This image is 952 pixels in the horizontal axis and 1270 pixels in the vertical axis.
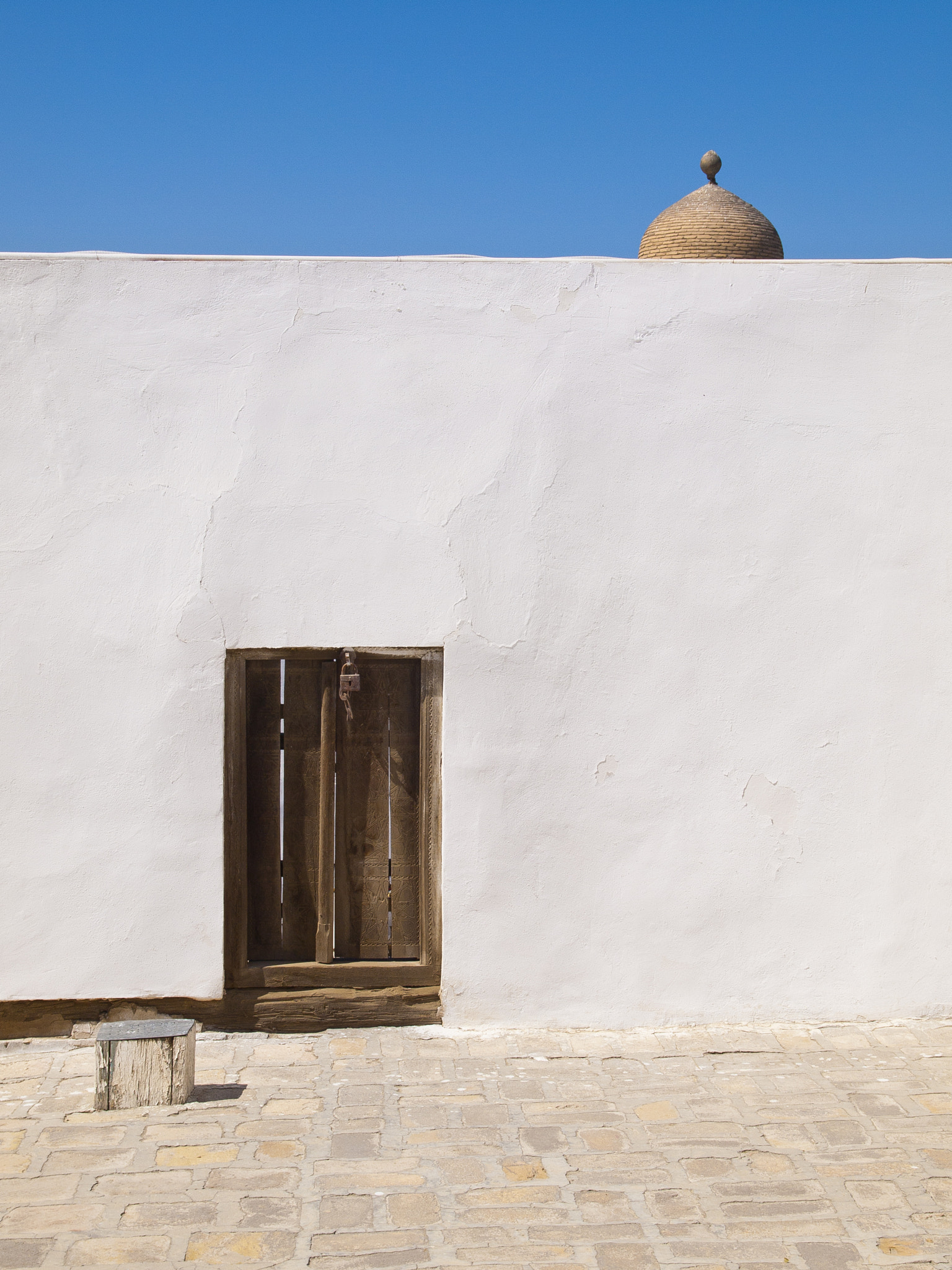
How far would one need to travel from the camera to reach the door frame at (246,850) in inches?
207

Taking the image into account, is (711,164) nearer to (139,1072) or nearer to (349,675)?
Result: (349,675)

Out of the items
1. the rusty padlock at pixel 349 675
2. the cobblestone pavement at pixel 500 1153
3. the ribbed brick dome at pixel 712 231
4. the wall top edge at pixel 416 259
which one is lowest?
the cobblestone pavement at pixel 500 1153

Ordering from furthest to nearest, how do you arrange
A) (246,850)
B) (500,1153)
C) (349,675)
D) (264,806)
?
(264,806), (246,850), (349,675), (500,1153)

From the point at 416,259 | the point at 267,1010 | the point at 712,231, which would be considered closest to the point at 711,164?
the point at 712,231

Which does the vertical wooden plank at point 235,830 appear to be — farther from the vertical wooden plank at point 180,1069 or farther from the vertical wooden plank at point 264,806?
the vertical wooden plank at point 180,1069

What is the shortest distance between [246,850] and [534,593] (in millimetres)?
1832

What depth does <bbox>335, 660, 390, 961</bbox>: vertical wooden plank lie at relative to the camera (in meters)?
5.43

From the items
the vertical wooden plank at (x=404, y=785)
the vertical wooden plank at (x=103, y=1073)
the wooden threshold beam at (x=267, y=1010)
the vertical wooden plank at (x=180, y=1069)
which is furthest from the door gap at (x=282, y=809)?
the vertical wooden plank at (x=103, y=1073)

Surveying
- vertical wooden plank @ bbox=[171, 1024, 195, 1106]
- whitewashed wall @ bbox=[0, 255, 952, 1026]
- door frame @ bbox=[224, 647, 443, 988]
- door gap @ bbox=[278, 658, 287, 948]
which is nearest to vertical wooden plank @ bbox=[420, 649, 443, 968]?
door frame @ bbox=[224, 647, 443, 988]

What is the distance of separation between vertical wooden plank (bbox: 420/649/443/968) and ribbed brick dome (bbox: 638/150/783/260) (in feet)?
16.2

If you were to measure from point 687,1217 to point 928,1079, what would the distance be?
1679 mm

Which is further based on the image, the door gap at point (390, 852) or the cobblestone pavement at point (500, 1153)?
the door gap at point (390, 852)

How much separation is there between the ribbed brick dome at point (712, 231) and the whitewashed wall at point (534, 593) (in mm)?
3488

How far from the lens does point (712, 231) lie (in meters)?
8.72
